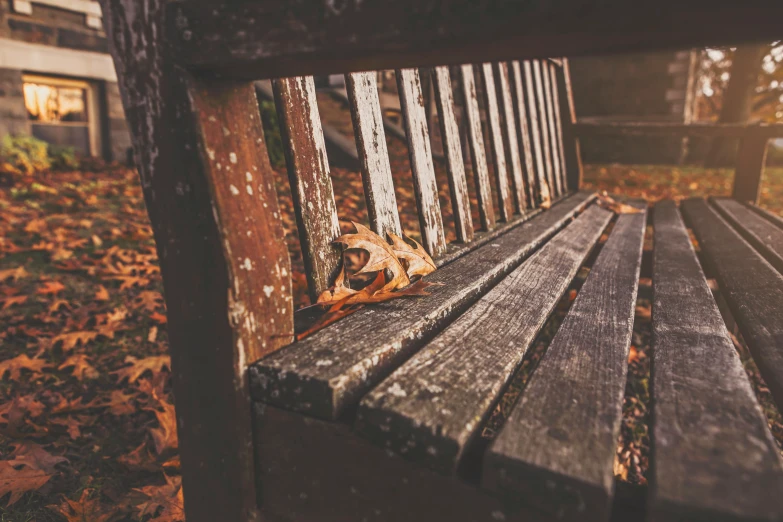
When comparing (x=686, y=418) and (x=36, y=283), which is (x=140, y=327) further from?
(x=686, y=418)

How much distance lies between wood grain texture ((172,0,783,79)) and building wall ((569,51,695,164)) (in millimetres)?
9514

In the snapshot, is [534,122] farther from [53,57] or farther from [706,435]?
[53,57]

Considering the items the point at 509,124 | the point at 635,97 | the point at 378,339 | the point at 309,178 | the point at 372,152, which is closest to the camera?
the point at 378,339

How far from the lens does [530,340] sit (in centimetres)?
84

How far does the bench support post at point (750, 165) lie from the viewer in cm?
323

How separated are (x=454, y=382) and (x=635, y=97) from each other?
32.9 feet

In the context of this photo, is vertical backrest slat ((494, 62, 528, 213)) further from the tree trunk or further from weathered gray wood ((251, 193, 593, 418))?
the tree trunk

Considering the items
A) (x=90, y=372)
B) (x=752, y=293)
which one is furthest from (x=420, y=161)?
(x=90, y=372)

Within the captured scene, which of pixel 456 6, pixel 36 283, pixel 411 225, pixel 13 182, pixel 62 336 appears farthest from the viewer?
pixel 13 182

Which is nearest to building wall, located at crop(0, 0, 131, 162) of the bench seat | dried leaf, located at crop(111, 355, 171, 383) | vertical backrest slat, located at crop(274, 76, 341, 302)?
dried leaf, located at crop(111, 355, 171, 383)

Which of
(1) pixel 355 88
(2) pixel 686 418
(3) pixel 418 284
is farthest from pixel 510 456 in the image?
(1) pixel 355 88

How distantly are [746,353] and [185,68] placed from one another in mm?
3016

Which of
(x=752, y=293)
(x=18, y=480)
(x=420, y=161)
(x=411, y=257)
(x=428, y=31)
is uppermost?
(x=428, y=31)

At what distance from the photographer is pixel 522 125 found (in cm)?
233
